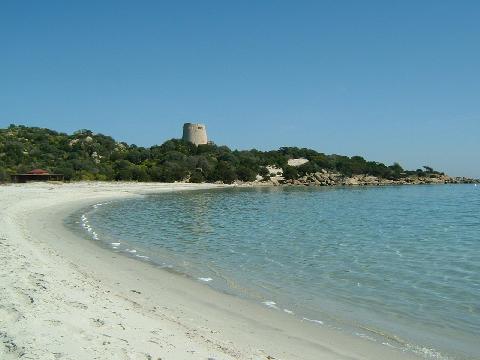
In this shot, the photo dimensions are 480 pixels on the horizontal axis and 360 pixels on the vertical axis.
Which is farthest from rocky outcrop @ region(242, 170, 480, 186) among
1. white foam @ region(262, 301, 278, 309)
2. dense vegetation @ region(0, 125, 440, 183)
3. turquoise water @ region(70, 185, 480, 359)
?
white foam @ region(262, 301, 278, 309)

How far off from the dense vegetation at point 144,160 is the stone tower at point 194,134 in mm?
6227

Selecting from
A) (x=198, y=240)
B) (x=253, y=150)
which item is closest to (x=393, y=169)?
(x=253, y=150)

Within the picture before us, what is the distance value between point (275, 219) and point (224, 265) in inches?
605

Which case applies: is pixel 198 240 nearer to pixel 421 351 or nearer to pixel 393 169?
pixel 421 351

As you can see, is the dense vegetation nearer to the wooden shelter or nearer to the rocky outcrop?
the wooden shelter

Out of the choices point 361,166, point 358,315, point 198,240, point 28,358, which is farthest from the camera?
point 361,166

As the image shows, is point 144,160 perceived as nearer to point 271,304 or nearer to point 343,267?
point 343,267

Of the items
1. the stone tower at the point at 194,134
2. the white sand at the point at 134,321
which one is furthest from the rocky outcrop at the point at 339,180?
the white sand at the point at 134,321

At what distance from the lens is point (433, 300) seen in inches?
393

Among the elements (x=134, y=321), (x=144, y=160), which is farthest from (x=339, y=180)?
(x=134, y=321)

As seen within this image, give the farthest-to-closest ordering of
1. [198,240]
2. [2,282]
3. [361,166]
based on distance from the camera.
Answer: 1. [361,166]
2. [198,240]
3. [2,282]

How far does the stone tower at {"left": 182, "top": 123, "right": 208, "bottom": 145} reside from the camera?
411 ft

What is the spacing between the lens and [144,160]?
9400 centimetres

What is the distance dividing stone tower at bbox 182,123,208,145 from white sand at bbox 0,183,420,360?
374ft
